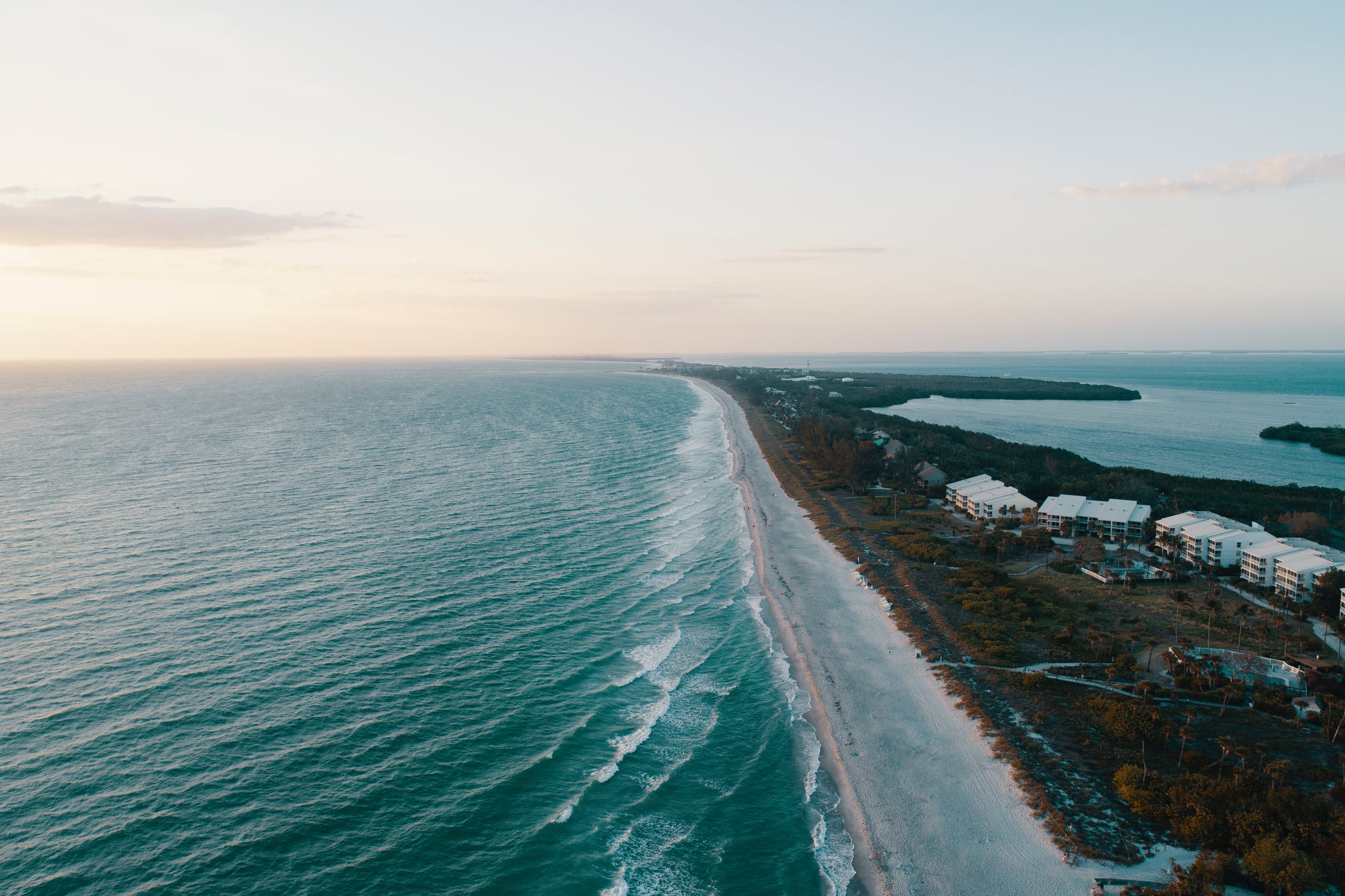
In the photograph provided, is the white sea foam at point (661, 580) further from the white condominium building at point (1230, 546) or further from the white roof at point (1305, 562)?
the white roof at point (1305, 562)

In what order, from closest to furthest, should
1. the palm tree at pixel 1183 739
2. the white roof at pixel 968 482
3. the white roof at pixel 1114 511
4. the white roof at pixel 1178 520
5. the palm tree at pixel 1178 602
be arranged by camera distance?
the palm tree at pixel 1183 739 < the palm tree at pixel 1178 602 < the white roof at pixel 1178 520 < the white roof at pixel 1114 511 < the white roof at pixel 968 482

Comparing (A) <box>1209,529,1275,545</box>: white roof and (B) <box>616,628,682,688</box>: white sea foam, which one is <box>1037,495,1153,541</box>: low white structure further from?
(B) <box>616,628,682,688</box>: white sea foam

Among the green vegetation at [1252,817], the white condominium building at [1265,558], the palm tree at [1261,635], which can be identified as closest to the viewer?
the green vegetation at [1252,817]

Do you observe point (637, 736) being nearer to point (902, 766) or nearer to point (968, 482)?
point (902, 766)

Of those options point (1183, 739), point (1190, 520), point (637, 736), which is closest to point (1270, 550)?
point (1190, 520)

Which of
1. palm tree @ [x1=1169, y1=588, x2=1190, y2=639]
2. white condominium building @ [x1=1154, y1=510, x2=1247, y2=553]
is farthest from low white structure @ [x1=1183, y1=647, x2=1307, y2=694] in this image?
white condominium building @ [x1=1154, y1=510, x2=1247, y2=553]

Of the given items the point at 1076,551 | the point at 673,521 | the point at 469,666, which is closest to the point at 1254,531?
the point at 1076,551

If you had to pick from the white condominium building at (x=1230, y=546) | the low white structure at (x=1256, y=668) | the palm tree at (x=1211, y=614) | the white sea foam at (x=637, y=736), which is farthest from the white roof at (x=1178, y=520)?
the white sea foam at (x=637, y=736)
